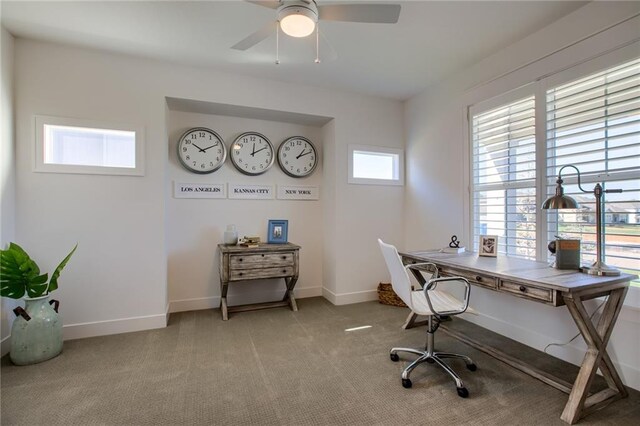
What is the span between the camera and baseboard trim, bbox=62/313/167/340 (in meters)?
2.76

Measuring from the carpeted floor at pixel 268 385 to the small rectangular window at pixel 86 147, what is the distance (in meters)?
1.65

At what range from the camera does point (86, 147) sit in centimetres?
287

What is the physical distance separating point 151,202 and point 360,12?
2610 mm

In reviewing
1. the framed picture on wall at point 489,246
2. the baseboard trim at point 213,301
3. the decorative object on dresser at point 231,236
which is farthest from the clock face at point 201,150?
the framed picture on wall at point 489,246

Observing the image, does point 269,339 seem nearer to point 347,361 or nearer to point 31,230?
point 347,361

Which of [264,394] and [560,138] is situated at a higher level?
[560,138]

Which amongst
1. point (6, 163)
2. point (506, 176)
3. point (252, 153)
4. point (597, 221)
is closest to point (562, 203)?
point (597, 221)

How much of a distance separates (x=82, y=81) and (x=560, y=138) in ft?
14.3

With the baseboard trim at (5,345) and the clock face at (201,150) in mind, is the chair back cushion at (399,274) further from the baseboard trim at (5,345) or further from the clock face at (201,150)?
the baseboard trim at (5,345)

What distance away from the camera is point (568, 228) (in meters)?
2.36

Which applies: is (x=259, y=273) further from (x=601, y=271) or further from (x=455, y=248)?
(x=601, y=271)

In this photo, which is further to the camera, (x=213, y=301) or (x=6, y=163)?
(x=213, y=301)

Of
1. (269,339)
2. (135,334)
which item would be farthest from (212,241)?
(269,339)

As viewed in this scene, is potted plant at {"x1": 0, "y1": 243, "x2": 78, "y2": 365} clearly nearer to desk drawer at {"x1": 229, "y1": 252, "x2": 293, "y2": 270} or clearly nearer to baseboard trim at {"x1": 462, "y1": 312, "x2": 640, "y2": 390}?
desk drawer at {"x1": 229, "y1": 252, "x2": 293, "y2": 270}
